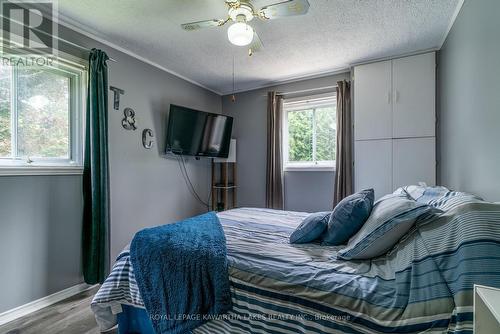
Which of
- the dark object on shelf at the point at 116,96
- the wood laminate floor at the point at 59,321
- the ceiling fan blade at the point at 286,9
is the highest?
the ceiling fan blade at the point at 286,9

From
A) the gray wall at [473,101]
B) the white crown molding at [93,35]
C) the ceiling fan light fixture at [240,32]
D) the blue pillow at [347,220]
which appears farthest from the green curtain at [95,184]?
the gray wall at [473,101]

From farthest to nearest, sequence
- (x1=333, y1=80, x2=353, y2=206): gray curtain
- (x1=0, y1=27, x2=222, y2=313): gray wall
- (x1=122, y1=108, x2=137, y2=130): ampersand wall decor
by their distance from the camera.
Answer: (x1=333, y1=80, x2=353, y2=206): gray curtain → (x1=122, y1=108, x2=137, y2=130): ampersand wall decor → (x1=0, y1=27, x2=222, y2=313): gray wall

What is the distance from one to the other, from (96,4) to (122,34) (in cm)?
48

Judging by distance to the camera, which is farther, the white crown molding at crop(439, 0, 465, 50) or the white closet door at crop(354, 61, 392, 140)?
the white closet door at crop(354, 61, 392, 140)

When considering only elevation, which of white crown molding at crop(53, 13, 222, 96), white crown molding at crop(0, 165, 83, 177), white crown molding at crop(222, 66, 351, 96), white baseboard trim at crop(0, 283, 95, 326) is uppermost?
white crown molding at crop(53, 13, 222, 96)

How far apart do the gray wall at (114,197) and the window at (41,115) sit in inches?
8.1

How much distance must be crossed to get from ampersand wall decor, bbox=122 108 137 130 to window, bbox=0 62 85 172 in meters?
0.47

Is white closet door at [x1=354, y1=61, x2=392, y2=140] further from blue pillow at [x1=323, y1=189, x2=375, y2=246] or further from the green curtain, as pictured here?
the green curtain

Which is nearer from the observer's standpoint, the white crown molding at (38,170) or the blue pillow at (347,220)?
the blue pillow at (347,220)

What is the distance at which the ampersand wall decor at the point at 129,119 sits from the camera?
2842 mm

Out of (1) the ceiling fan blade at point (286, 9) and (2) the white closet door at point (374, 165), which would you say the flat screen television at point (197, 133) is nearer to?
(1) the ceiling fan blade at point (286, 9)

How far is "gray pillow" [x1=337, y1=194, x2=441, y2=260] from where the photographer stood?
1166 mm

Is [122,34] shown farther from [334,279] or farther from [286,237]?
[334,279]

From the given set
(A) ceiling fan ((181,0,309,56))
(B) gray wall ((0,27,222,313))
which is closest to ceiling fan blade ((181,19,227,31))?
(A) ceiling fan ((181,0,309,56))
